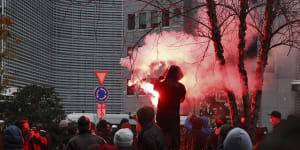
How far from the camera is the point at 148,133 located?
169 inches

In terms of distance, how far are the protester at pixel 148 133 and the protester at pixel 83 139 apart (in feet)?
2.49

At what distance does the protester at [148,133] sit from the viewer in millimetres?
4293

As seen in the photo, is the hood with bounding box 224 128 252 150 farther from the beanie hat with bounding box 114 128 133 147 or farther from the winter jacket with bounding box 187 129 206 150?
the winter jacket with bounding box 187 129 206 150

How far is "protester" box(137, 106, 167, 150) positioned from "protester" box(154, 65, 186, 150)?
778 mm

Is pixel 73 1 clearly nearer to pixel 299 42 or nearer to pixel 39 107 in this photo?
pixel 299 42

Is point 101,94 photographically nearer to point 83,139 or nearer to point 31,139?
point 31,139

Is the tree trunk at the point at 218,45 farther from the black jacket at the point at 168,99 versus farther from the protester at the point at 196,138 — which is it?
the protester at the point at 196,138

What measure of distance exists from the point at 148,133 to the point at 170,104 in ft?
3.23

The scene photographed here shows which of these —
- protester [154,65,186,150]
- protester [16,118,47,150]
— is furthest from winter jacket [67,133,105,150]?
protester [16,118,47,150]

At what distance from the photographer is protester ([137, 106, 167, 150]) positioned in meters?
4.29

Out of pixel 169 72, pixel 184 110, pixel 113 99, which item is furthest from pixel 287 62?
pixel 113 99

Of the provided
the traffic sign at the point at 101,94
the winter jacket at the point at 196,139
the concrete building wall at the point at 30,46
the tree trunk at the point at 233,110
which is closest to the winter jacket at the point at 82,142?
the tree trunk at the point at 233,110

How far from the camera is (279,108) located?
91.3 ft

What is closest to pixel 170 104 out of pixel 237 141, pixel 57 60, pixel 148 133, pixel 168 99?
pixel 168 99
